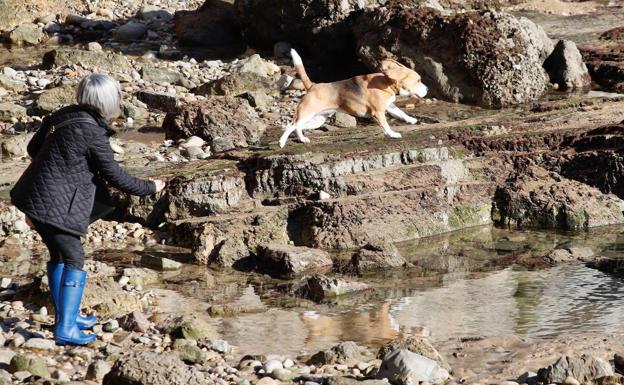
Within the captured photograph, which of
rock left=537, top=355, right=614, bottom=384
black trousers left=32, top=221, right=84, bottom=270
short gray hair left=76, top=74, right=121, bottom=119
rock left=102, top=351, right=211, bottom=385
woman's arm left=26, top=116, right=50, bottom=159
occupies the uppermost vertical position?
short gray hair left=76, top=74, right=121, bottom=119

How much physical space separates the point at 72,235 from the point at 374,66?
35.6ft

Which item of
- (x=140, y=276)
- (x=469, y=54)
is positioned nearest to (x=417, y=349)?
(x=140, y=276)

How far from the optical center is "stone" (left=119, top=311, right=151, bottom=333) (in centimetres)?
780

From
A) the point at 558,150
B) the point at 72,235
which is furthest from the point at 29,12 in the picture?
the point at 72,235

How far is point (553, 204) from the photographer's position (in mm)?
11914

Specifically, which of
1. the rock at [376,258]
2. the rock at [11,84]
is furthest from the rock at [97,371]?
the rock at [11,84]

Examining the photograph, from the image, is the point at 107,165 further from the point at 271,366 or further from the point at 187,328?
the point at 271,366

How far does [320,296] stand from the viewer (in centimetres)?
929

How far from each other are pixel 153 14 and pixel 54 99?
7818mm

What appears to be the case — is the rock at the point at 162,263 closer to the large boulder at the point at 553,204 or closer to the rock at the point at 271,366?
the rock at the point at 271,366

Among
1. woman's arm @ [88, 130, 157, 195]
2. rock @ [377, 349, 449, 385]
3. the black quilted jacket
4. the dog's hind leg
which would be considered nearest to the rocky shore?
rock @ [377, 349, 449, 385]

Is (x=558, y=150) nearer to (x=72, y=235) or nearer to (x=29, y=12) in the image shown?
(x=72, y=235)

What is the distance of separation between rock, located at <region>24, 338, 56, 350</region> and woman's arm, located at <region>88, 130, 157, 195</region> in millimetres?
1195

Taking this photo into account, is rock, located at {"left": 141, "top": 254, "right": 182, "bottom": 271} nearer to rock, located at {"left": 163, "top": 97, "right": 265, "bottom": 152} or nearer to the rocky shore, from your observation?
the rocky shore
